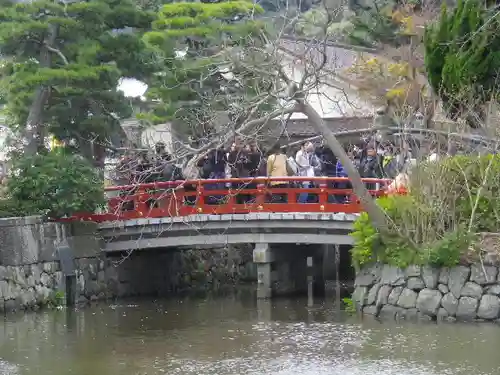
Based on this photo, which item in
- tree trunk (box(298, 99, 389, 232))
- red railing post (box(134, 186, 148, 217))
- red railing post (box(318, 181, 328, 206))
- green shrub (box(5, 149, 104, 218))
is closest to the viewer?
tree trunk (box(298, 99, 389, 232))

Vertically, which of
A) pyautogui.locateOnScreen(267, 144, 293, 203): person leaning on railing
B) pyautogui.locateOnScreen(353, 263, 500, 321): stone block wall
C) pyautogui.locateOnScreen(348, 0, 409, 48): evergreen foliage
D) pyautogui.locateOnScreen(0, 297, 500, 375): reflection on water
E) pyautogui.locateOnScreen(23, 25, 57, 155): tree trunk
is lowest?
pyautogui.locateOnScreen(0, 297, 500, 375): reflection on water

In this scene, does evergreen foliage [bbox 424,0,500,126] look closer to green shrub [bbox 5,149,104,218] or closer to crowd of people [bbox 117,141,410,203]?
crowd of people [bbox 117,141,410,203]

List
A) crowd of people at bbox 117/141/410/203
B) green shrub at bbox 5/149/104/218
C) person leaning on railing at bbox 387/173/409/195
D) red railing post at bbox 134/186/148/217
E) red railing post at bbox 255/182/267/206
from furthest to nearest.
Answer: red railing post at bbox 134/186/148/217, green shrub at bbox 5/149/104/218, red railing post at bbox 255/182/267/206, crowd of people at bbox 117/141/410/203, person leaning on railing at bbox 387/173/409/195

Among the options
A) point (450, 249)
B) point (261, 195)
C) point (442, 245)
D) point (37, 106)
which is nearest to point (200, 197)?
point (261, 195)

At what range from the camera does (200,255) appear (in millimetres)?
29078

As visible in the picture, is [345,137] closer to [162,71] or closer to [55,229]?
[162,71]

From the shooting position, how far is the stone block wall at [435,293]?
19156mm

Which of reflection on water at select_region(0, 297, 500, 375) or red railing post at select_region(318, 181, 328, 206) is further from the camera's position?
red railing post at select_region(318, 181, 328, 206)

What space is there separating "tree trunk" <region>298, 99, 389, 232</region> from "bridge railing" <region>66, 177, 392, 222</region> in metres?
1.58

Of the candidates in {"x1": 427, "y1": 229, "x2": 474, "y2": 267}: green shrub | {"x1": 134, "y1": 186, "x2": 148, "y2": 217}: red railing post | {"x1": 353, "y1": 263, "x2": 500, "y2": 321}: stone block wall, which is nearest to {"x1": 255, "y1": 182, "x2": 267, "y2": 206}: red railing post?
{"x1": 134, "y1": 186, "x2": 148, "y2": 217}: red railing post

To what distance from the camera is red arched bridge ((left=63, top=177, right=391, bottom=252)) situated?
22578mm

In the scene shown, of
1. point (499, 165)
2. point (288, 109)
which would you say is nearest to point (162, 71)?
point (288, 109)

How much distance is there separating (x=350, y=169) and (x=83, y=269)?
7465 mm

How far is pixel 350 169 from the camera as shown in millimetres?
19672
